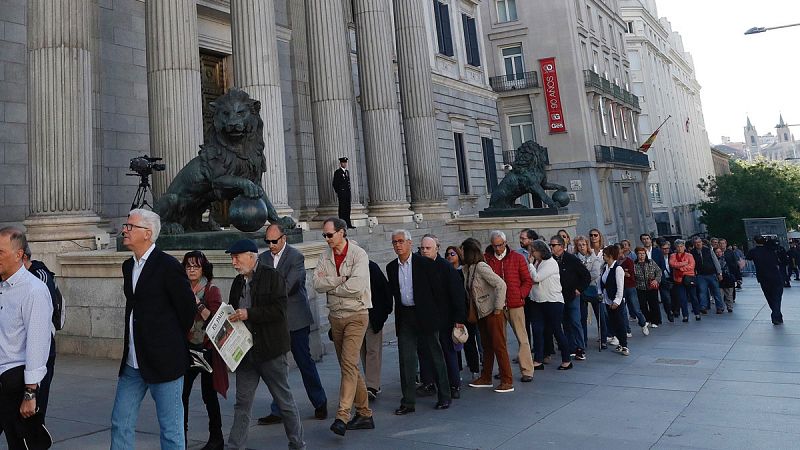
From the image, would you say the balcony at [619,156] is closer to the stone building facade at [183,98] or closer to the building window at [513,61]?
the building window at [513,61]

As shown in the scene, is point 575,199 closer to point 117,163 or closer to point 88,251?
point 117,163

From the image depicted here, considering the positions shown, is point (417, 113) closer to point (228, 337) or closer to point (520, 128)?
point (228, 337)

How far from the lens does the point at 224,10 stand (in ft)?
53.4

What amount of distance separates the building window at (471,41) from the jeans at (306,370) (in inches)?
925

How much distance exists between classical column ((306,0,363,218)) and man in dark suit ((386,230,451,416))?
10.1 m

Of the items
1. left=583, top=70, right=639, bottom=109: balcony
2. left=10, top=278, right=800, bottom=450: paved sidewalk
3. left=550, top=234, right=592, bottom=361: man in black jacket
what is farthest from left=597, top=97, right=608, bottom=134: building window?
left=550, top=234, right=592, bottom=361: man in black jacket

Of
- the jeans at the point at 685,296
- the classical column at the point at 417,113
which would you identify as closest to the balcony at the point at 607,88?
the classical column at the point at 417,113

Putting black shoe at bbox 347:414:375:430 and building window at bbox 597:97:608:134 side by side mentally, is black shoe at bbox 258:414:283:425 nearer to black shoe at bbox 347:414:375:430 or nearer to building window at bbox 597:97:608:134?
black shoe at bbox 347:414:375:430

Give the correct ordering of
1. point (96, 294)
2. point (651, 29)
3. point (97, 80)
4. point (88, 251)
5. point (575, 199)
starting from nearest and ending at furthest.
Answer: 1. point (96, 294)
2. point (88, 251)
3. point (97, 80)
4. point (575, 199)
5. point (651, 29)

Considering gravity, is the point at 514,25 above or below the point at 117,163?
above

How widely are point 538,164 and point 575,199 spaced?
1896 cm

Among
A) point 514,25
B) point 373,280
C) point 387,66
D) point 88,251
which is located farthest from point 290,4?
point 514,25

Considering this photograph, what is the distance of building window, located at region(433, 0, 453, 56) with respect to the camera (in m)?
24.7

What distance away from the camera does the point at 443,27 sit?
25000mm
